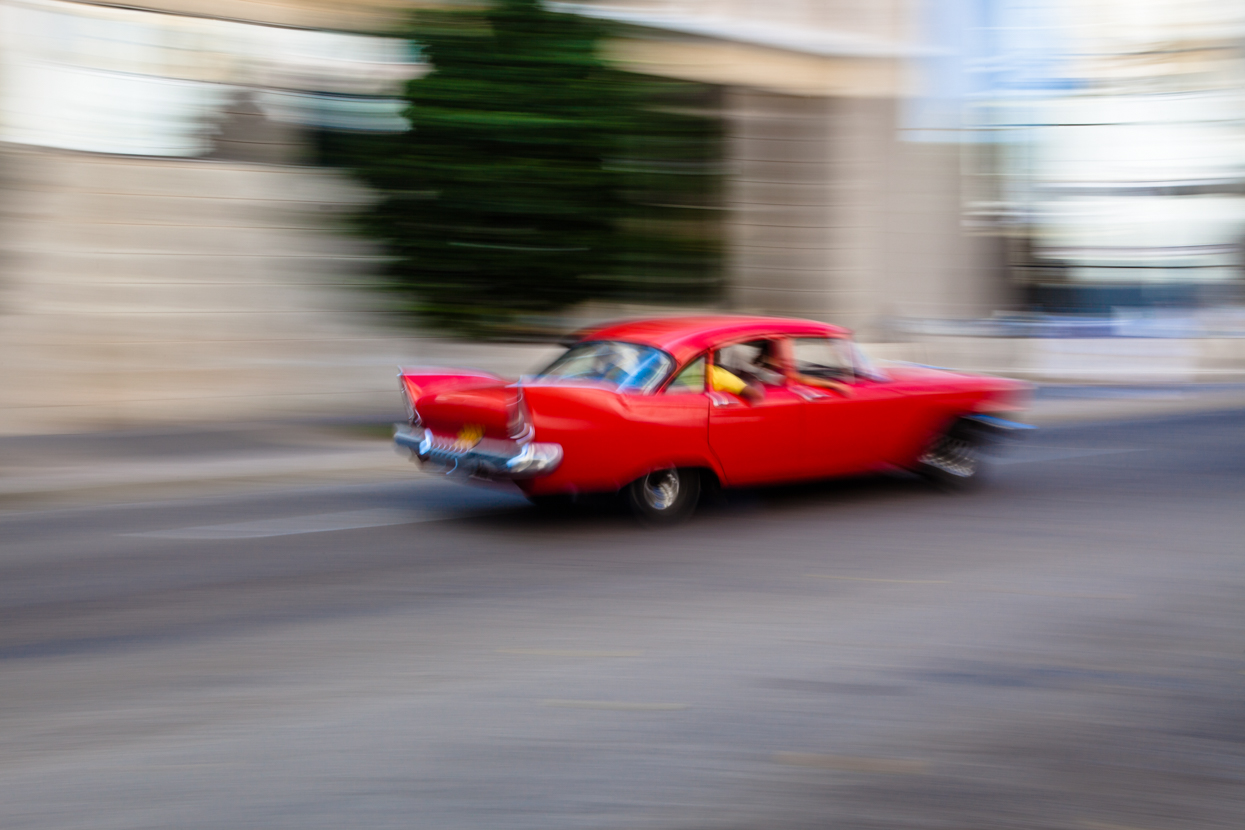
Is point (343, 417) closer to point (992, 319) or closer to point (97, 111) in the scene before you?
point (97, 111)

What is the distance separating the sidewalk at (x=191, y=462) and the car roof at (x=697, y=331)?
294 centimetres

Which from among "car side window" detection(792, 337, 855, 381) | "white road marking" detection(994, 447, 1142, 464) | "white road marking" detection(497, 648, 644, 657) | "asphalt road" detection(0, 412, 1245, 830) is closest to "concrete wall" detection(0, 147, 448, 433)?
"asphalt road" detection(0, 412, 1245, 830)

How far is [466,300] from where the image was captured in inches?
518

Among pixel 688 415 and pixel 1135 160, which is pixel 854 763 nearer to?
pixel 688 415

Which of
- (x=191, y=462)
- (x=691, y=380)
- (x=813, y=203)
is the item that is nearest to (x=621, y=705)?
(x=691, y=380)

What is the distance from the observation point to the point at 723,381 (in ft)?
26.9

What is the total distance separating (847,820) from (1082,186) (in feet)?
127

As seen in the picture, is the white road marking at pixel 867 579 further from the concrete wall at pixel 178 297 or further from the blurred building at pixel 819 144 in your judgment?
the blurred building at pixel 819 144

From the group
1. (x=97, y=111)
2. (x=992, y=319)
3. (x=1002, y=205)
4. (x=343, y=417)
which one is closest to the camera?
(x=97, y=111)

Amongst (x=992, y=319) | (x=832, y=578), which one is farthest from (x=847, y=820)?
(x=992, y=319)

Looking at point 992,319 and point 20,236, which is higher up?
point 20,236

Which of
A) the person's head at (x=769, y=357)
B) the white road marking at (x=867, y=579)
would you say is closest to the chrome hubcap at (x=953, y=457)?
the person's head at (x=769, y=357)

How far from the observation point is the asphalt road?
3879 millimetres

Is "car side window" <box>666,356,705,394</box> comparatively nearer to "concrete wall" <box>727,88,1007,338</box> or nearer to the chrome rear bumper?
the chrome rear bumper
